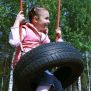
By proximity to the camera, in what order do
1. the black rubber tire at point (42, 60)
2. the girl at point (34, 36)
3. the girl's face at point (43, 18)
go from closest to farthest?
the black rubber tire at point (42, 60)
the girl at point (34, 36)
the girl's face at point (43, 18)

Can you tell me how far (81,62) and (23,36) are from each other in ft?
2.03

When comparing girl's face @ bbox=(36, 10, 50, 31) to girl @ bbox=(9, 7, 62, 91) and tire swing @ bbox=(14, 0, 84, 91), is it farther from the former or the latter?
tire swing @ bbox=(14, 0, 84, 91)

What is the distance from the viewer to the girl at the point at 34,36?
342 centimetres

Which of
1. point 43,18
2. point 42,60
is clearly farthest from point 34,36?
point 42,60

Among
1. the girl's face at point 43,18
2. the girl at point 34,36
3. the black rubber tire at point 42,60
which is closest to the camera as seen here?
the black rubber tire at point 42,60

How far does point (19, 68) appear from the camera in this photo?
11.0 feet

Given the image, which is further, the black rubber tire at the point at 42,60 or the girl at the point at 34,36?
the girl at the point at 34,36

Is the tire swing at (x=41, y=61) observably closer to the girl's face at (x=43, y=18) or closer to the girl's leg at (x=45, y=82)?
the girl's leg at (x=45, y=82)

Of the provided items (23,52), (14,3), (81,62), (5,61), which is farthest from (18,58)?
(5,61)

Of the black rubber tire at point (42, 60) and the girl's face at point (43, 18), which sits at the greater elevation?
the girl's face at point (43, 18)

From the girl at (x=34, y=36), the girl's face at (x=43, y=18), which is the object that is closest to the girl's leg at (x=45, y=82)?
the girl at (x=34, y=36)

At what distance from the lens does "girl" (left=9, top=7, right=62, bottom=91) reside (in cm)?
342

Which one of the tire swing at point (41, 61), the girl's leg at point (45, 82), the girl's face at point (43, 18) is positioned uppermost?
the girl's face at point (43, 18)

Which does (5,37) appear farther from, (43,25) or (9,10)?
(43,25)
